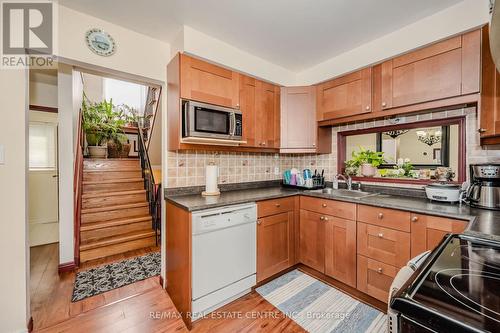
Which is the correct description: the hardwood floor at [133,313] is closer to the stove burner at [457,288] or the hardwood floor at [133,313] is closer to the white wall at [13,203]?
the white wall at [13,203]

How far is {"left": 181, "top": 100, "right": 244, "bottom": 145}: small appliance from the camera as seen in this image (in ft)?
6.35

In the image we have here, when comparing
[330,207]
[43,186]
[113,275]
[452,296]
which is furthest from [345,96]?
[43,186]

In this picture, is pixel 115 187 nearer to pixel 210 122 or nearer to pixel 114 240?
pixel 114 240

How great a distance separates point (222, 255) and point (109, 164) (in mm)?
3453

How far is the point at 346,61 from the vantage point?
7.79 feet

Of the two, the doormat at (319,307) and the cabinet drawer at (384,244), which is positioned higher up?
the cabinet drawer at (384,244)

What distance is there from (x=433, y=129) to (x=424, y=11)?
104cm

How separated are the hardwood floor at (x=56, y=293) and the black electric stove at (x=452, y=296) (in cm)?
233

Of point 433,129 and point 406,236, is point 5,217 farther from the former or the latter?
point 433,129

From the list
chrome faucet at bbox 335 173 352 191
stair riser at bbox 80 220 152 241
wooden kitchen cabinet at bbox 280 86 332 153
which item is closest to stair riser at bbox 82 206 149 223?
stair riser at bbox 80 220 152 241

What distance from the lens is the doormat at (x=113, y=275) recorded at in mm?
2132

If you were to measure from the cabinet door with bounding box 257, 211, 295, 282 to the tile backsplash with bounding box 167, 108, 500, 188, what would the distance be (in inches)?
30.3

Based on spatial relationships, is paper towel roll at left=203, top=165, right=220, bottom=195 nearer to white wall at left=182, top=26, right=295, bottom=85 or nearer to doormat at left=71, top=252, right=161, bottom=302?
white wall at left=182, top=26, right=295, bottom=85

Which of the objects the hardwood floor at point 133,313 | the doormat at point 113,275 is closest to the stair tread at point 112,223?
the doormat at point 113,275
